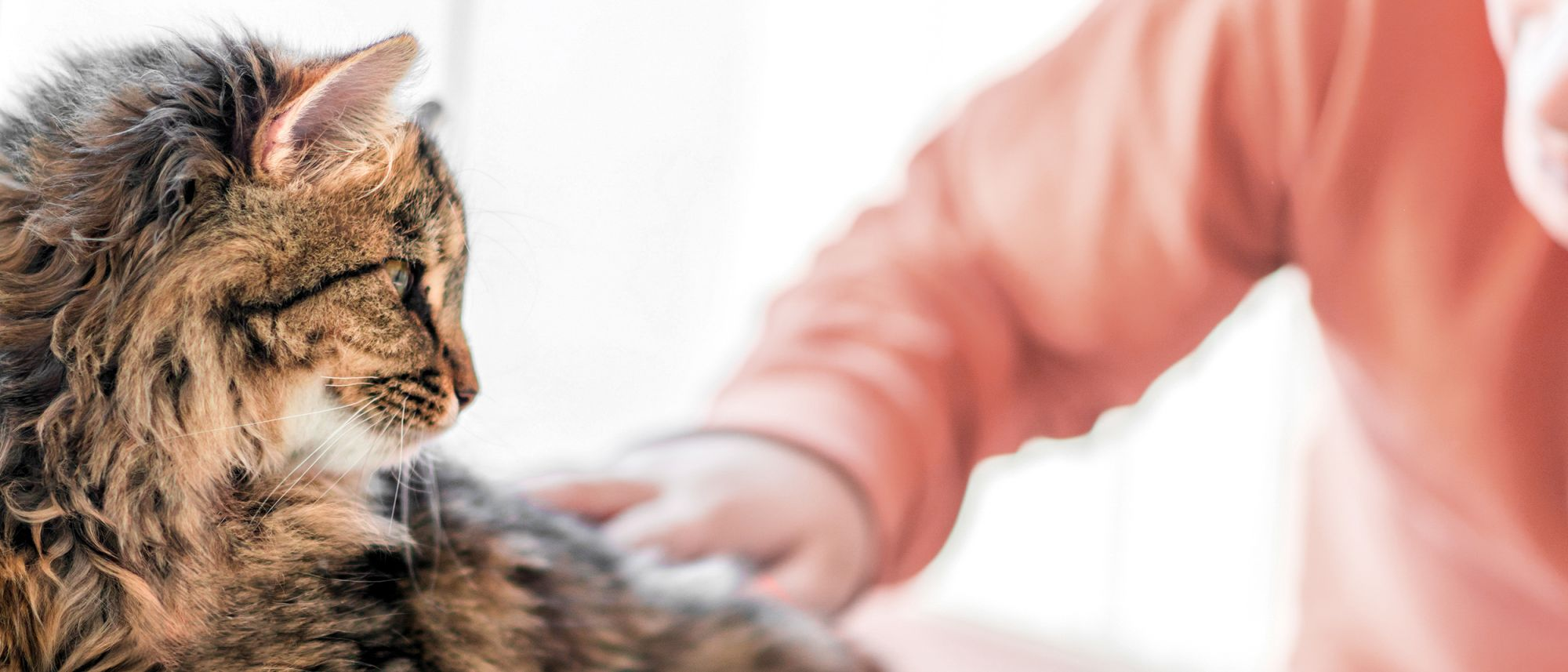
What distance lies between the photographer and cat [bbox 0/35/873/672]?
406mm

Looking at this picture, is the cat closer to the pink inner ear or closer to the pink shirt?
the pink inner ear

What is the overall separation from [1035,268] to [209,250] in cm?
60

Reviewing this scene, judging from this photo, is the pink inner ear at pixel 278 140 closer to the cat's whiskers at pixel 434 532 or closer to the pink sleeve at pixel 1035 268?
the cat's whiskers at pixel 434 532

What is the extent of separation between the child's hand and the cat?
0.22 meters

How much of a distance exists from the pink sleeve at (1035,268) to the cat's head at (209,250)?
1.23 feet

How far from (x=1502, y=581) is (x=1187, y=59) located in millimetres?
381

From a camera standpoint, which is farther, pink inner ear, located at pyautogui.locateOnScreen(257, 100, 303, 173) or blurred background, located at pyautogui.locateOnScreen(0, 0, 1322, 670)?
blurred background, located at pyautogui.locateOnScreen(0, 0, 1322, 670)

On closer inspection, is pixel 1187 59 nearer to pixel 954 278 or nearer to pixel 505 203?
pixel 954 278

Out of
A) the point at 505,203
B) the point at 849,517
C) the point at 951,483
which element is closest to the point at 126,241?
the point at 505,203

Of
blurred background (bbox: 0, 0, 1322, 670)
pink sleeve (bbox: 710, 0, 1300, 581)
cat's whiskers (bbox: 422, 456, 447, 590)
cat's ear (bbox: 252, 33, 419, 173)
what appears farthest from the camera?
blurred background (bbox: 0, 0, 1322, 670)

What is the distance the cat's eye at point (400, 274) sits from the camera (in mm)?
477

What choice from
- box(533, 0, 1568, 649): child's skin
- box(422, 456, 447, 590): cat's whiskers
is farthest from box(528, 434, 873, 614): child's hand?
box(422, 456, 447, 590): cat's whiskers

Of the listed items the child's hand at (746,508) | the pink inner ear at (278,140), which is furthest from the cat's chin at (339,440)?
the child's hand at (746,508)

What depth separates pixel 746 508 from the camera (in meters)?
0.73
